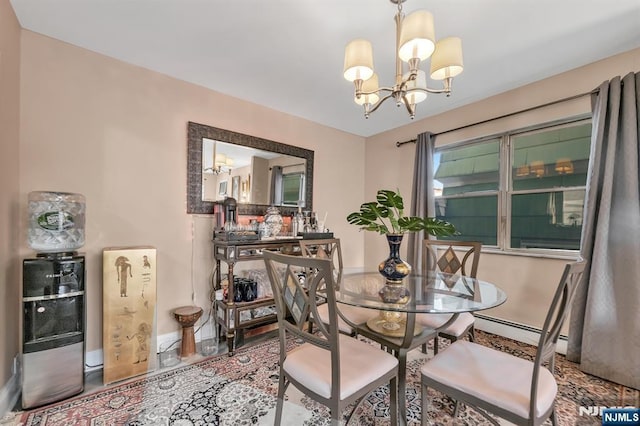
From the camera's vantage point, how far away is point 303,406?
179cm

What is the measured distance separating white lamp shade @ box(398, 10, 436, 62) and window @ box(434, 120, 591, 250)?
2.13 m

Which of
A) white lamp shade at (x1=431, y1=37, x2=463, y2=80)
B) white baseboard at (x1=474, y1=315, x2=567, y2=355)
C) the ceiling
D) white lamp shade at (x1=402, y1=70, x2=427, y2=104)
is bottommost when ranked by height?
white baseboard at (x1=474, y1=315, x2=567, y2=355)

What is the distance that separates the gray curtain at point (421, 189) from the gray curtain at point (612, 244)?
1.42 m

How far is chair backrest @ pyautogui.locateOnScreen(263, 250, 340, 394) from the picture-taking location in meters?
1.20

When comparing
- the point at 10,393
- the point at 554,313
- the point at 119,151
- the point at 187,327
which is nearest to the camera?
the point at 554,313

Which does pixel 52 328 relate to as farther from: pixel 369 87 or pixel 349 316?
pixel 369 87

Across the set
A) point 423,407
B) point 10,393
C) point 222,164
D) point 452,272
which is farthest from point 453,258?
point 10,393

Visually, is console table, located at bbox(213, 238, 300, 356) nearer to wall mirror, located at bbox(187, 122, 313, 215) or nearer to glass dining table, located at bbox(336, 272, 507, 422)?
wall mirror, located at bbox(187, 122, 313, 215)

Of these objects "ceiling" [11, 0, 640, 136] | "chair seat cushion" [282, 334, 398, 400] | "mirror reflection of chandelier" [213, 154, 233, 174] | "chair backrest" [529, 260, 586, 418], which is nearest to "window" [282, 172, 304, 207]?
"mirror reflection of chandelier" [213, 154, 233, 174]

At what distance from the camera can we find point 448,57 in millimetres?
1542

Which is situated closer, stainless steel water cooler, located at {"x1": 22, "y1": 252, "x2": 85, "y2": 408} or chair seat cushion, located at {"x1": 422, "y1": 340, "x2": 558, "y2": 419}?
chair seat cushion, located at {"x1": 422, "y1": 340, "x2": 558, "y2": 419}

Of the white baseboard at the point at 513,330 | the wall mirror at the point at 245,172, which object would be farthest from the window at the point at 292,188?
the white baseboard at the point at 513,330

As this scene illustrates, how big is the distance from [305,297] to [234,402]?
1.04 m

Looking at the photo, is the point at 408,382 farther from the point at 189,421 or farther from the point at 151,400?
the point at 151,400
